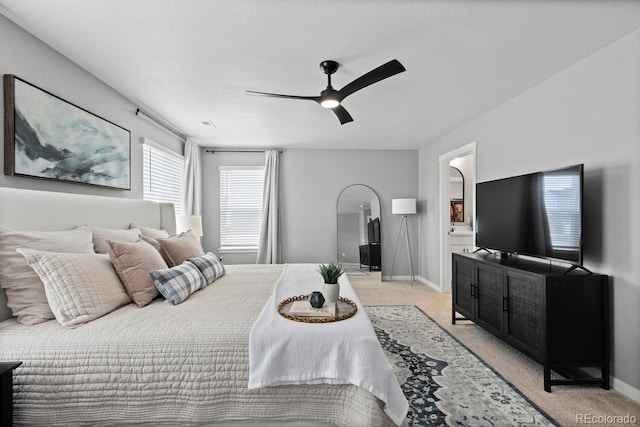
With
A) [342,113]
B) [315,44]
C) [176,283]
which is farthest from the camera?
[342,113]

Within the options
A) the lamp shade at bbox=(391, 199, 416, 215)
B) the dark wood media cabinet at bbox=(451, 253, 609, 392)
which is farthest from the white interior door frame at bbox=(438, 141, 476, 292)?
the dark wood media cabinet at bbox=(451, 253, 609, 392)

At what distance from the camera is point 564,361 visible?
6.93ft

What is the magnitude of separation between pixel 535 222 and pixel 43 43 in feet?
13.6

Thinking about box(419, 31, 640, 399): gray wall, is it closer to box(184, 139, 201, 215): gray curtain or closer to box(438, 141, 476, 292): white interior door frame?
box(438, 141, 476, 292): white interior door frame

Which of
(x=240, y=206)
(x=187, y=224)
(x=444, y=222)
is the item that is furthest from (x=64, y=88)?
(x=444, y=222)

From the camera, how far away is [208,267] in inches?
98.7

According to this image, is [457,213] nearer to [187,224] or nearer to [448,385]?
[448,385]

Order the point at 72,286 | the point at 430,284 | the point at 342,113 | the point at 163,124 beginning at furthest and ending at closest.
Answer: the point at 430,284, the point at 163,124, the point at 342,113, the point at 72,286

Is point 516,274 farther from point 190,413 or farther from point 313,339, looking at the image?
point 190,413

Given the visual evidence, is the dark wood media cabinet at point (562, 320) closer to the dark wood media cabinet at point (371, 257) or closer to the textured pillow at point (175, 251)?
the textured pillow at point (175, 251)

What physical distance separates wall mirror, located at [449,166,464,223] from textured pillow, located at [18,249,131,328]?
5331 millimetres

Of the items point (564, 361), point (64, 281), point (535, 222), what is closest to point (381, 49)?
point (535, 222)

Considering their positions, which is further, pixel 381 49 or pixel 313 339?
pixel 381 49

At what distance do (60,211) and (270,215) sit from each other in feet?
10.8
